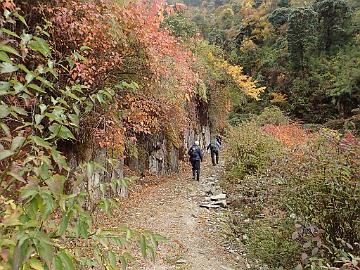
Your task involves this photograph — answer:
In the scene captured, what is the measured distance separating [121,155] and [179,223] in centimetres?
241

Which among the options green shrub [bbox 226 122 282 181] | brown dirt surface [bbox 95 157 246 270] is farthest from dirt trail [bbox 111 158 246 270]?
green shrub [bbox 226 122 282 181]

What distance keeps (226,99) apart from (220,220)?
13.2 metres

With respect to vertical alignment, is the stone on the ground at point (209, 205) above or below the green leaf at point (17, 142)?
below

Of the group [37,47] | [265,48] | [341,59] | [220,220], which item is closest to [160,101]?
[220,220]

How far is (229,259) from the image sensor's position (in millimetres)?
6246

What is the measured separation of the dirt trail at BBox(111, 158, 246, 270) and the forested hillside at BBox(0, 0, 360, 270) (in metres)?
0.10

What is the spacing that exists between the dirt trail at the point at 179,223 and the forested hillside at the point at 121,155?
0.10 m

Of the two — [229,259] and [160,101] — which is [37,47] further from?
[160,101]

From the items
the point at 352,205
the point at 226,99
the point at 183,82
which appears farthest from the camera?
the point at 226,99

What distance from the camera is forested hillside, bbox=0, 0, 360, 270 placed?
1290 mm

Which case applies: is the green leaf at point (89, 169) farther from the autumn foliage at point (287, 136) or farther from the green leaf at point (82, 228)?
the autumn foliage at point (287, 136)

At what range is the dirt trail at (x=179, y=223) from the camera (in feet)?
19.8

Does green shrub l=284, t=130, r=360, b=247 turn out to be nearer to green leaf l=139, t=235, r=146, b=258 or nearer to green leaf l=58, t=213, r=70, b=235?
green leaf l=139, t=235, r=146, b=258

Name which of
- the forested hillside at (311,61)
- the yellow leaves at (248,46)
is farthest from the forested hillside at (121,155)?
the yellow leaves at (248,46)
